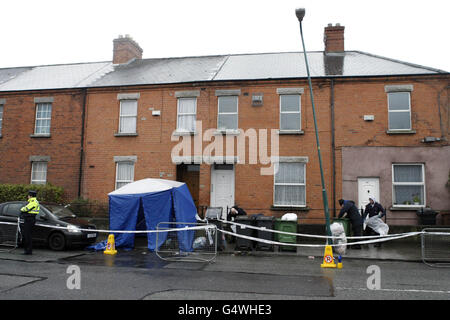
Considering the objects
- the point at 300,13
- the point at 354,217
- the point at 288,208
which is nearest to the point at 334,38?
the point at 300,13

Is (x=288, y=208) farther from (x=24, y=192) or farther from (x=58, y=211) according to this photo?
(x=24, y=192)

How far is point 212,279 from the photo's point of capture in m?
7.84

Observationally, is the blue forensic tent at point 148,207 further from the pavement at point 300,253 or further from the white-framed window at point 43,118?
the white-framed window at point 43,118

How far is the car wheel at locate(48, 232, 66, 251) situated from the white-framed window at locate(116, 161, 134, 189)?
644 cm

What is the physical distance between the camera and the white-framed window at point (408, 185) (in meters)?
16.1

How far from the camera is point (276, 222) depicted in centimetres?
1262

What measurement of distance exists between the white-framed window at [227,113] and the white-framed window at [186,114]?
1.25m

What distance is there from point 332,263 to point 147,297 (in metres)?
5.30

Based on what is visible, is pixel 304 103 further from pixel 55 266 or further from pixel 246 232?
pixel 55 266

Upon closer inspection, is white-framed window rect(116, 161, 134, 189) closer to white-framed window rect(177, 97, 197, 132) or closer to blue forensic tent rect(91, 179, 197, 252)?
white-framed window rect(177, 97, 197, 132)

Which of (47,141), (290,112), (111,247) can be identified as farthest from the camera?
(47,141)

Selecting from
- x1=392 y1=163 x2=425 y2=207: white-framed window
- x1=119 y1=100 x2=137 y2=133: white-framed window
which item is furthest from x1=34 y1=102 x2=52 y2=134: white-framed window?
x1=392 y1=163 x2=425 y2=207: white-framed window

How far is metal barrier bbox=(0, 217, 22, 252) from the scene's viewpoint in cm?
1172

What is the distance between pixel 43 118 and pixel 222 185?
10391mm
